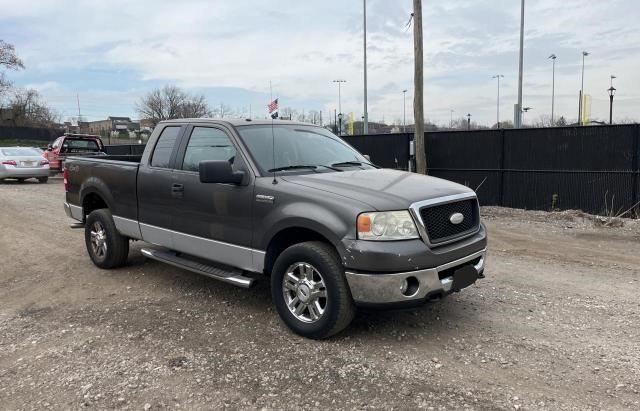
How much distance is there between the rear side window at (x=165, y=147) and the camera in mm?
5738

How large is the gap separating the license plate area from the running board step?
180 centimetres

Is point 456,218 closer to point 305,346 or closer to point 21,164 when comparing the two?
point 305,346

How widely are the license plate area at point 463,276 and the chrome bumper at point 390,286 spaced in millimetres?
179

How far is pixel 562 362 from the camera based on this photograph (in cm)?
392

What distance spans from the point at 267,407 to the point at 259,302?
2.07m

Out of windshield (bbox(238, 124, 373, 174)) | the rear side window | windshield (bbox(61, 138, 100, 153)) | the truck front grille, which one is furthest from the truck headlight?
windshield (bbox(61, 138, 100, 153))

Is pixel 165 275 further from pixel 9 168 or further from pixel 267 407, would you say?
pixel 9 168

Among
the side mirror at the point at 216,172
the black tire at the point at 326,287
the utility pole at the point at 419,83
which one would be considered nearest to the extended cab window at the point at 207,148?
the side mirror at the point at 216,172

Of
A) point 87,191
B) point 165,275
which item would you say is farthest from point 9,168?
point 165,275

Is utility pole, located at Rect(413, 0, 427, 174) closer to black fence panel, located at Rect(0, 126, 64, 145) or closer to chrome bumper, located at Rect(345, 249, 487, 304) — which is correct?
chrome bumper, located at Rect(345, 249, 487, 304)

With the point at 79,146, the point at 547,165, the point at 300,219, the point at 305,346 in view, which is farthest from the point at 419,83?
the point at 79,146

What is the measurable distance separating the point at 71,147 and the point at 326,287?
19.2m

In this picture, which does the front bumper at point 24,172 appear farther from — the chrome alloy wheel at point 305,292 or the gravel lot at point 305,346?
the chrome alloy wheel at point 305,292

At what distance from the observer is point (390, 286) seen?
156 inches
